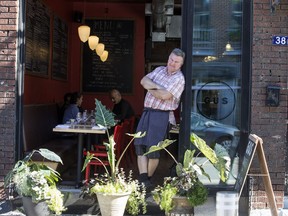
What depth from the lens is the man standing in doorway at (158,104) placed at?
531cm

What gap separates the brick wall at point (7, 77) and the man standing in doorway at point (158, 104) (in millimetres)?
1557

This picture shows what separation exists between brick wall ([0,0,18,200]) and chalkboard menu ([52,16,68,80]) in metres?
3.62

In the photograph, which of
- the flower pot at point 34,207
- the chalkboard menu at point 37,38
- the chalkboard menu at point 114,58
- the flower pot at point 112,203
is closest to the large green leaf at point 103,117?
the flower pot at point 112,203

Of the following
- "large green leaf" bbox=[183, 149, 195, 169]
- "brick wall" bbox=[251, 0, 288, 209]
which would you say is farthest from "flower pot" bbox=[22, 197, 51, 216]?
"brick wall" bbox=[251, 0, 288, 209]

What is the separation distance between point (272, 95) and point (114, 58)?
19.0 ft

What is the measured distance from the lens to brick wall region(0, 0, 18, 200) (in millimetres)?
5320

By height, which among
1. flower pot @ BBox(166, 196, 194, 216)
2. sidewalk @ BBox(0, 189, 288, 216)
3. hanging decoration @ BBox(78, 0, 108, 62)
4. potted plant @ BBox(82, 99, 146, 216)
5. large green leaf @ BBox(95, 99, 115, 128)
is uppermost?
hanging decoration @ BBox(78, 0, 108, 62)

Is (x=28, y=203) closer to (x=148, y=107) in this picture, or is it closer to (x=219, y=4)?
(x=148, y=107)

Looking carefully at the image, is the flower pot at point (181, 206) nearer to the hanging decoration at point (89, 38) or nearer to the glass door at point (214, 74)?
the glass door at point (214, 74)

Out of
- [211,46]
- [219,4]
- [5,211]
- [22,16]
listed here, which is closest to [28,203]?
[5,211]

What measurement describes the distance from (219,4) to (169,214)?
259 cm

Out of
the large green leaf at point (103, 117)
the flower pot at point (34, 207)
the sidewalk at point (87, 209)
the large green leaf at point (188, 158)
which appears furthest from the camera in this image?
the sidewalk at point (87, 209)

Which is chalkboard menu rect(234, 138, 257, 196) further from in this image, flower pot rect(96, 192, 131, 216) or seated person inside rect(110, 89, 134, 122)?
seated person inside rect(110, 89, 134, 122)

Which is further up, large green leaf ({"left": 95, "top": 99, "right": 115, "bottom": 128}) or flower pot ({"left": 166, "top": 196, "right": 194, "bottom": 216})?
large green leaf ({"left": 95, "top": 99, "right": 115, "bottom": 128})
